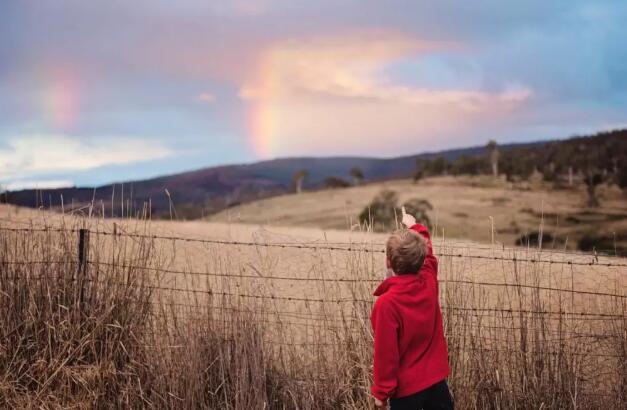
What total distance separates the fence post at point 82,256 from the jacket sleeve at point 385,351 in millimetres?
3197

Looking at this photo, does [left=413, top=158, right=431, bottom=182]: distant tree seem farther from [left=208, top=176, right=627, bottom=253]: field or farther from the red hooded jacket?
the red hooded jacket

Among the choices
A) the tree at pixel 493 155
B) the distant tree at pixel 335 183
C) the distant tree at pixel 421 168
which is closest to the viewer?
the tree at pixel 493 155

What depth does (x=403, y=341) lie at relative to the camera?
3.90 m

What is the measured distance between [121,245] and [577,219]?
A: 128 ft

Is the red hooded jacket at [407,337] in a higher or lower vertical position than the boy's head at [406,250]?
lower

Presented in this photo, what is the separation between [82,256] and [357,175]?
6718 centimetres

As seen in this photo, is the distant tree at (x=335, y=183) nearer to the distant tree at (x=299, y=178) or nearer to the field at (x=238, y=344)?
the distant tree at (x=299, y=178)

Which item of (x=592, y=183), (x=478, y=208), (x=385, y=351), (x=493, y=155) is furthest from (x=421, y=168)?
(x=385, y=351)

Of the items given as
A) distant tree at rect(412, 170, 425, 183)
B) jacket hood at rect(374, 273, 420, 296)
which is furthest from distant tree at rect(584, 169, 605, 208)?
jacket hood at rect(374, 273, 420, 296)

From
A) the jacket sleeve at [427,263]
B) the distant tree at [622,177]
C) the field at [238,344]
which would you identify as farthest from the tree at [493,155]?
the jacket sleeve at [427,263]

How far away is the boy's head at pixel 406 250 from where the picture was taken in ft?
12.5

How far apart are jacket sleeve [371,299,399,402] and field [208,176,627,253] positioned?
93.3 feet

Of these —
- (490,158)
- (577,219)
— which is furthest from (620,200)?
(490,158)

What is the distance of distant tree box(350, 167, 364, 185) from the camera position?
7262 cm
